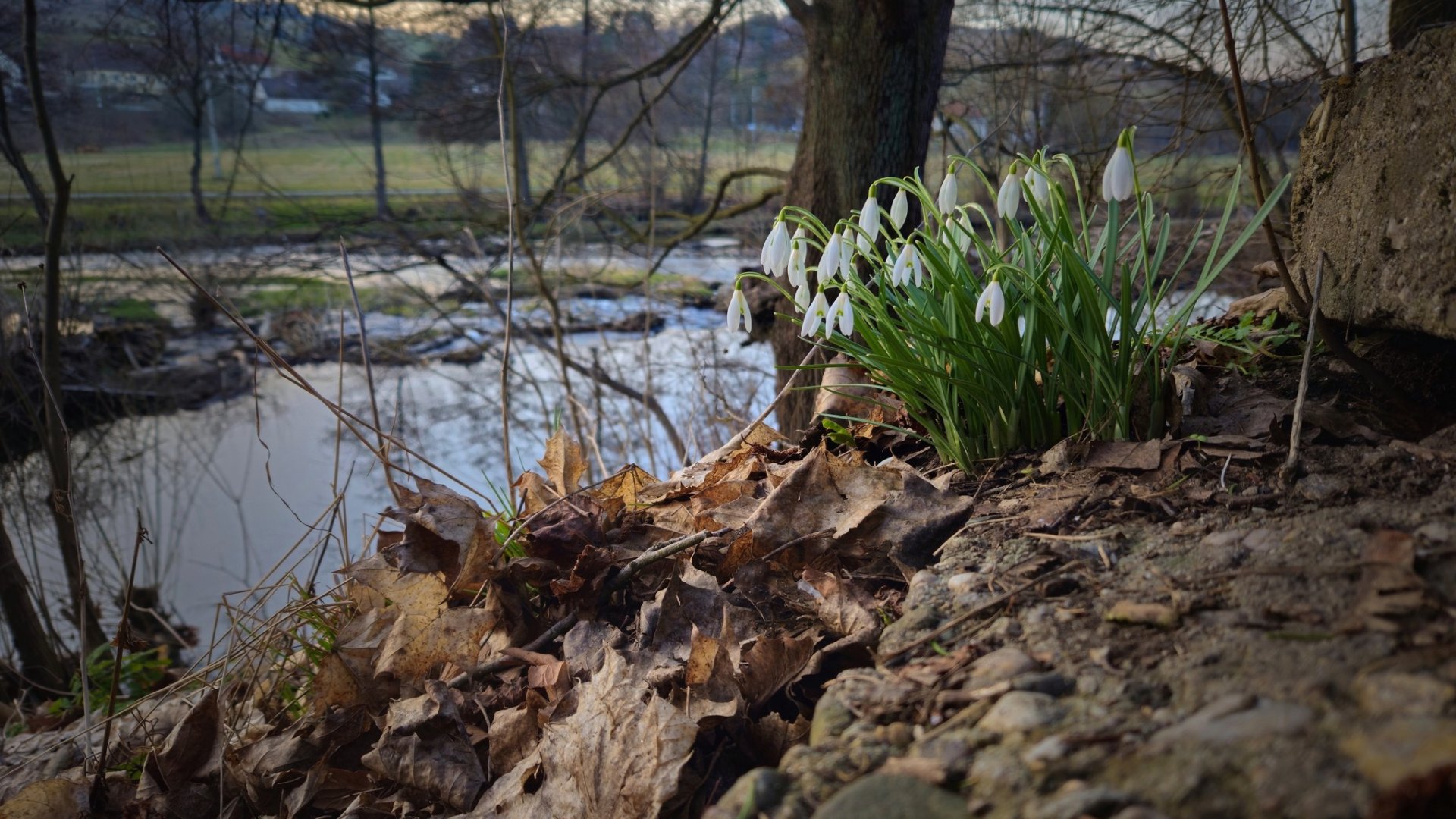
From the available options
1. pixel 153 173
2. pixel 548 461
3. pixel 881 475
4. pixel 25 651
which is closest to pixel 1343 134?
pixel 881 475

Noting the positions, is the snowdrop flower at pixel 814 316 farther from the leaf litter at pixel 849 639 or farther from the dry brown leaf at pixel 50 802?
the dry brown leaf at pixel 50 802

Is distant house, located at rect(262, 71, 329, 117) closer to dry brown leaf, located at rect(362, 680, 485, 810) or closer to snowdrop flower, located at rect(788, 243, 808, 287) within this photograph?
snowdrop flower, located at rect(788, 243, 808, 287)

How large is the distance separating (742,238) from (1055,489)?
19.2ft

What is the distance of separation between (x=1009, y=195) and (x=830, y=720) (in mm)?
1019

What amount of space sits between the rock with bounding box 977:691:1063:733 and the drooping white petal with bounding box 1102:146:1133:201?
89cm

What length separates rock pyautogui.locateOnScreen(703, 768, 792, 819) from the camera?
0.98 m

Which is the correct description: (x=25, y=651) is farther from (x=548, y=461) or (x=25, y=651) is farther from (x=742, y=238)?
(x=742, y=238)

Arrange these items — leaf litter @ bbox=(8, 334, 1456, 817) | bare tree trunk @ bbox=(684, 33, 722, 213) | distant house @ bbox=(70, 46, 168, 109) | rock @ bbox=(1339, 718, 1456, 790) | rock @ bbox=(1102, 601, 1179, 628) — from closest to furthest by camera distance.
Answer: rock @ bbox=(1339, 718, 1456, 790) < leaf litter @ bbox=(8, 334, 1456, 817) < rock @ bbox=(1102, 601, 1179, 628) < distant house @ bbox=(70, 46, 168, 109) < bare tree trunk @ bbox=(684, 33, 722, 213)

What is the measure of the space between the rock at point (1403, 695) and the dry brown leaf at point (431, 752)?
126 cm

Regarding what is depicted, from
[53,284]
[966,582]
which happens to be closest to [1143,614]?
[966,582]

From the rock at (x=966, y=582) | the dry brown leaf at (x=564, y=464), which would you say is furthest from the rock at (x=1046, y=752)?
the dry brown leaf at (x=564, y=464)

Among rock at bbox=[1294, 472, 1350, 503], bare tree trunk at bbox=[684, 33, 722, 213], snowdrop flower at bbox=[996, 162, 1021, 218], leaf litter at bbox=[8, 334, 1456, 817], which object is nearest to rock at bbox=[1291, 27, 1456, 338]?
Answer: leaf litter at bbox=[8, 334, 1456, 817]

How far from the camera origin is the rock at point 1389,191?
4.98 feet

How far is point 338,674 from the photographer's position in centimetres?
169
